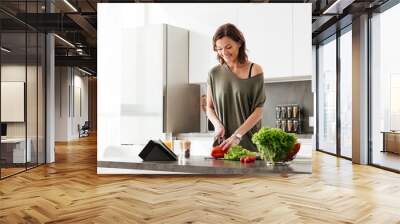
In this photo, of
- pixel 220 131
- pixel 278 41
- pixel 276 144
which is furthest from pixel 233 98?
pixel 276 144

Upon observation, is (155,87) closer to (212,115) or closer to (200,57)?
(200,57)

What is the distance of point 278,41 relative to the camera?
17.8 feet

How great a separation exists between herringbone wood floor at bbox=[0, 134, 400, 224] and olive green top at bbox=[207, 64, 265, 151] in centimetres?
77

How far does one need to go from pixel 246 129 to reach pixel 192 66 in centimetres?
111

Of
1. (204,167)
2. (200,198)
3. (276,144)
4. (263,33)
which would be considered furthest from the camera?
(263,33)

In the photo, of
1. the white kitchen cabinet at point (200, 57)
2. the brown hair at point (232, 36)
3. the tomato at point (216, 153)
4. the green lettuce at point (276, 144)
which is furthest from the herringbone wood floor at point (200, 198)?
the green lettuce at point (276, 144)

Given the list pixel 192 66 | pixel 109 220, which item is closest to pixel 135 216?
pixel 109 220

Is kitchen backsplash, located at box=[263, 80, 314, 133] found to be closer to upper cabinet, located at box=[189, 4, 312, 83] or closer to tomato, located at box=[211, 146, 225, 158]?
upper cabinet, located at box=[189, 4, 312, 83]

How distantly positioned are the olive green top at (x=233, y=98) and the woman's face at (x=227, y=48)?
0.38 feet

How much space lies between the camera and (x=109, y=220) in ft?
12.4

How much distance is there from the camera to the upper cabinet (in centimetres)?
534

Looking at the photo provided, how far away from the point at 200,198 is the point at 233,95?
1197 millimetres

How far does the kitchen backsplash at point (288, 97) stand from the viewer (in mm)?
5238

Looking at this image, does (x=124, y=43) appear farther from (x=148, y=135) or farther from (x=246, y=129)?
(x=246, y=129)
